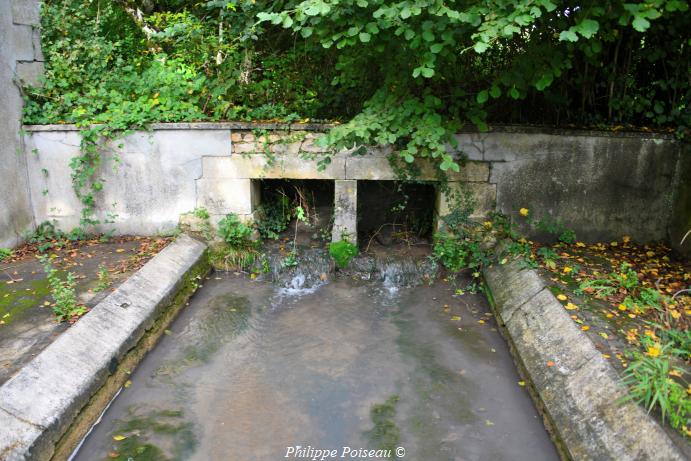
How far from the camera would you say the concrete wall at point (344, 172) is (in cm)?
565

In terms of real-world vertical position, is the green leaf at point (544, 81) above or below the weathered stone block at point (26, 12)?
below

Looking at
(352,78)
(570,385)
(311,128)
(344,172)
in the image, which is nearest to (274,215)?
(344,172)

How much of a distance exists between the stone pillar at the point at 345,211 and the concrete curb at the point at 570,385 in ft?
6.69

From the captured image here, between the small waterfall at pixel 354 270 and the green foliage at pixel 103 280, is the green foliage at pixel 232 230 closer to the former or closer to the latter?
the small waterfall at pixel 354 270

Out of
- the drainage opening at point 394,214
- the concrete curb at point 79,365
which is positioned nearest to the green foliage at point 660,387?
the concrete curb at point 79,365

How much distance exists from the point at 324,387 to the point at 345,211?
2588mm

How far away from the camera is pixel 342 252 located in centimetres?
618

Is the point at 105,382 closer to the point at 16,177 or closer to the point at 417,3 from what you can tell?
the point at 16,177

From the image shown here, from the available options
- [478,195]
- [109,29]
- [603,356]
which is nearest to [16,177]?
[109,29]

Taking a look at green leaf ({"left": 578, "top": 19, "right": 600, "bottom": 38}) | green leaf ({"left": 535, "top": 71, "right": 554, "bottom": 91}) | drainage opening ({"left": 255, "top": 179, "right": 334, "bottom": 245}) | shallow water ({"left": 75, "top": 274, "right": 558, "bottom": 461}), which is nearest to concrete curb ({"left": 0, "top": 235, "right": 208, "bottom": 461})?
shallow water ({"left": 75, "top": 274, "right": 558, "bottom": 461})

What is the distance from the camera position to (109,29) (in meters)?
7.23

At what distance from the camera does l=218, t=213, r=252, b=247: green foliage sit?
20.2 feet

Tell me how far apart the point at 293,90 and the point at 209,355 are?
359 centimetres

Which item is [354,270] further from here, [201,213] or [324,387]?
[324,387]
